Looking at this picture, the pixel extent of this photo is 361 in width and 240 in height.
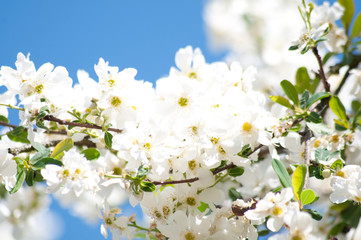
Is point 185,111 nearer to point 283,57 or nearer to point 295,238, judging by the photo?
point 295,238

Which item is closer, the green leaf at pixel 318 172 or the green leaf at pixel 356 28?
the green leaf at pixel 318 172

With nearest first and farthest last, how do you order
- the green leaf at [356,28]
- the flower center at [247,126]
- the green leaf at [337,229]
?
the flower center at [247,126] → the green leaf at [337,229] → the green leaf at [356,28]

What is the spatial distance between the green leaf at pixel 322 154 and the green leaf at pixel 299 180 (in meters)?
0.16

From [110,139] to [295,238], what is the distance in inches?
18.0

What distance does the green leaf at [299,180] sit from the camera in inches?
31.5

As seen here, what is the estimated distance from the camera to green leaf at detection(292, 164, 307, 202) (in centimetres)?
80

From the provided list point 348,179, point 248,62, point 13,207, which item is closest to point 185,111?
point 348,179

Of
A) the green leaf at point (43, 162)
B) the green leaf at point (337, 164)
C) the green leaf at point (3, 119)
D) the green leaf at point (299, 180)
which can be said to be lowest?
the green leaf at point (337, 164)

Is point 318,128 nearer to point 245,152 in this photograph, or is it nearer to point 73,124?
point 245,152

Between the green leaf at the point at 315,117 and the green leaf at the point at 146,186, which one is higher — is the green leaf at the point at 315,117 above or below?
below

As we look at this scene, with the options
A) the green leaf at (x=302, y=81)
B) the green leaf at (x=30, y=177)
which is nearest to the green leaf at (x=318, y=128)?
the green leaf at (x=302, y=81)

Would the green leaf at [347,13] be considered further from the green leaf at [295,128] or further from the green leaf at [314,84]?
the green leaf at [295,128]

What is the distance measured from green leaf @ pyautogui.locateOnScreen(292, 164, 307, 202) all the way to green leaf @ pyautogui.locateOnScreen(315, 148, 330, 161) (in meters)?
0.16

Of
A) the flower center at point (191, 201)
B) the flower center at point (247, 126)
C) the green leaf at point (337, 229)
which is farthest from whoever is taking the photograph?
the green leaf at point (337, 229)
